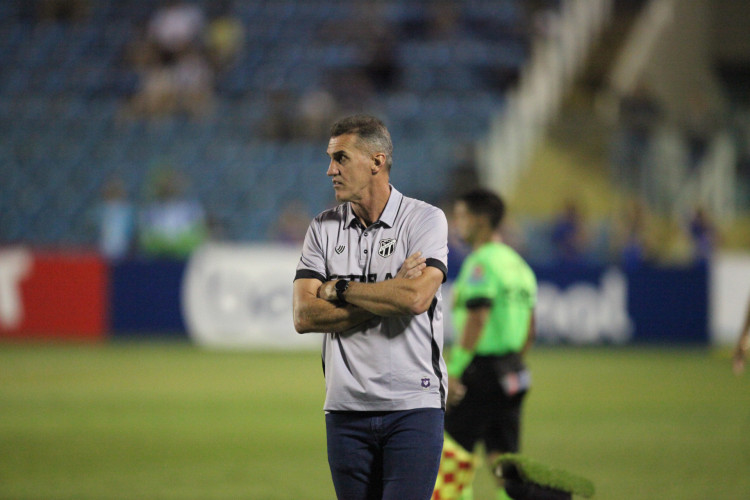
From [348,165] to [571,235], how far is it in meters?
16.2

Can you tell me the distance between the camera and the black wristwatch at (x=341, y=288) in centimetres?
467

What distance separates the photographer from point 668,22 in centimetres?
2570

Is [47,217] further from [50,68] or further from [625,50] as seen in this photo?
[625,50]

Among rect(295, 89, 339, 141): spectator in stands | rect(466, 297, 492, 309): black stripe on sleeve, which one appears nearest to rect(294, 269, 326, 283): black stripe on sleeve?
rect(466, 297, 492, 309): black stripe on sleeve

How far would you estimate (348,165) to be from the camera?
4.71 m

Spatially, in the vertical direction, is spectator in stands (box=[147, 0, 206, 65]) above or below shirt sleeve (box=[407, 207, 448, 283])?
above

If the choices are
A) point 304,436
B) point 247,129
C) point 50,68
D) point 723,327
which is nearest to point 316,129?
point 247,129

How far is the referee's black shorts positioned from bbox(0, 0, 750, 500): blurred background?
2354 mm

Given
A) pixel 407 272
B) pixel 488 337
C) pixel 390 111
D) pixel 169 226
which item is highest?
pixel 390 111

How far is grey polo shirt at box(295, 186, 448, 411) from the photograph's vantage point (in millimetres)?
4680

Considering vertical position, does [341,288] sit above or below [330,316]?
above

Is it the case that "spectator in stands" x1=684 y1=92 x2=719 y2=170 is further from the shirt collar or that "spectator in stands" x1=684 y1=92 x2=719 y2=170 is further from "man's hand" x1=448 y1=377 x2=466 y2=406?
the shirt collar

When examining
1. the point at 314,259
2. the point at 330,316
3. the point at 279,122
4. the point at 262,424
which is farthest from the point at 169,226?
the point at 330,316

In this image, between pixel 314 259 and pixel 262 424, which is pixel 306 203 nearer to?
pixel 262 424
